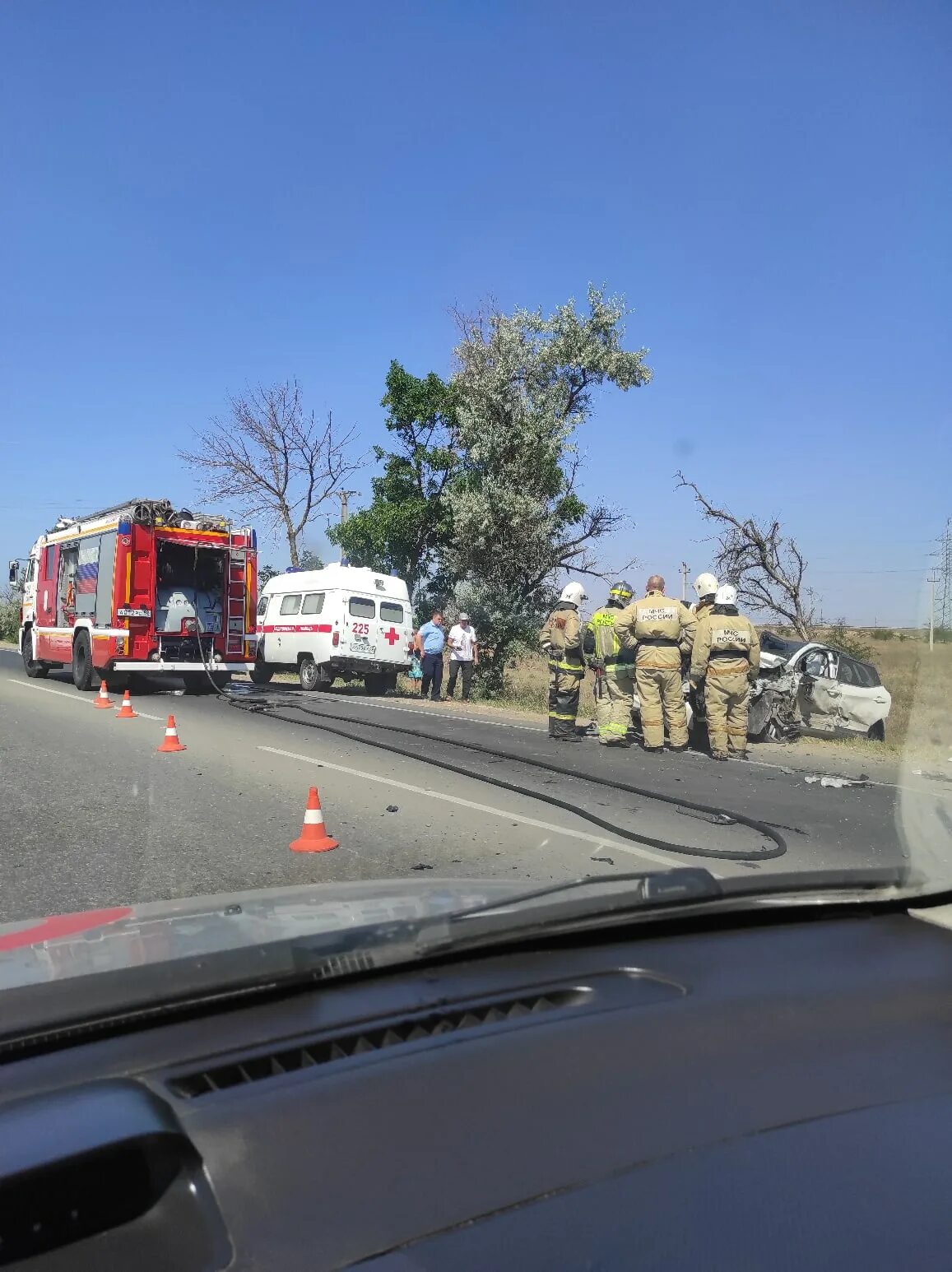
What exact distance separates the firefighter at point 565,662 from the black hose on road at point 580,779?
1.52 m

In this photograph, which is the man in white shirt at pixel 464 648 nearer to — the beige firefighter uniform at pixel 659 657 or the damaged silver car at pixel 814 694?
the damaged silver car at pixel 814 694

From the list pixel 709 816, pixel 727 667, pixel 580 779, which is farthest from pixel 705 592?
pixel 709 816

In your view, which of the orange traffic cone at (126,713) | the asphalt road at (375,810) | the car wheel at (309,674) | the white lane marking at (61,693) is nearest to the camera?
the asphalt road at (375,810)

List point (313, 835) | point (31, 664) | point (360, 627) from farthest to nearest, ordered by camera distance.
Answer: point (31, 664)
point (360, 627)
point (313, 835)

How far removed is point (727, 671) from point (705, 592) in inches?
49.3

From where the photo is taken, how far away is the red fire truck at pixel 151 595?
16.1 metres

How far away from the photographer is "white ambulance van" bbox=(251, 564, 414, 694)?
19.1 m

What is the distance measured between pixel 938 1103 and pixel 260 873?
4.43m

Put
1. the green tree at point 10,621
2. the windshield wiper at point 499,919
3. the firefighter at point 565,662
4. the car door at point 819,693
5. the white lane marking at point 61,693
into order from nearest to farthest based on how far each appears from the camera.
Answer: the windshield wiper at point 499,919 < the firefighter at point 565,662 < the car door at point 819,693 < the white lane marking at point 61,693 < the green tree at point 10,621

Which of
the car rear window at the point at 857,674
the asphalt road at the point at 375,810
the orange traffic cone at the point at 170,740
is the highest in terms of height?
the car rear window at the point at 857,674

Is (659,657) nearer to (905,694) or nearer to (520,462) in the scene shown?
(905,694)

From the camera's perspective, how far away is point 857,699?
13430 mm

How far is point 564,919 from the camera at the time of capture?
2.32 metres

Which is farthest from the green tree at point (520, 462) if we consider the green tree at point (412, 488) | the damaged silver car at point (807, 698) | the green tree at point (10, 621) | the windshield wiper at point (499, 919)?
the green tree at point (10, 621)
